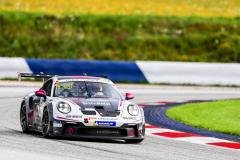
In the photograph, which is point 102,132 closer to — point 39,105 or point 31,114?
point 39,105

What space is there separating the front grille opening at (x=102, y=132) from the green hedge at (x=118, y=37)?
2105 cm

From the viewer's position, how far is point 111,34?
108 feet

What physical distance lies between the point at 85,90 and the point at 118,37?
2351 centimetres

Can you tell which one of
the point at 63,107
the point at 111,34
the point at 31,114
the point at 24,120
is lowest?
the point at 24,120

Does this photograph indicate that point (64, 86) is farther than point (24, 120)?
No

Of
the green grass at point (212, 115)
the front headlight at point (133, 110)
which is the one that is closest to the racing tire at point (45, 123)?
the front headlight at point (133, 110)

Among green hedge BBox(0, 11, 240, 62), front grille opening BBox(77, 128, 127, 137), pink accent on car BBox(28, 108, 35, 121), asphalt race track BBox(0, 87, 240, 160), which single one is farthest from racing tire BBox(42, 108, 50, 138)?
green hedge BBox(0, 11, 240, 62)

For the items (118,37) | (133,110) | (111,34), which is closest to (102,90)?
(133,110)

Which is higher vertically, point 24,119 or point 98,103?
point 98,103

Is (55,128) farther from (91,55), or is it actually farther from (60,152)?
(91,55)

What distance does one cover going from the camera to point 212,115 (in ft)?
44.6

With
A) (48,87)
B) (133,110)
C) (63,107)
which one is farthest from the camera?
(48,87)

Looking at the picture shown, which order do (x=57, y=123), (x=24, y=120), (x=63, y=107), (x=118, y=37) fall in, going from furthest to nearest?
(x=118, y=37)
(x=24, y=120)
(x=63, y=107)
(x=57, y=123)

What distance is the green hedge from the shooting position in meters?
29.7
